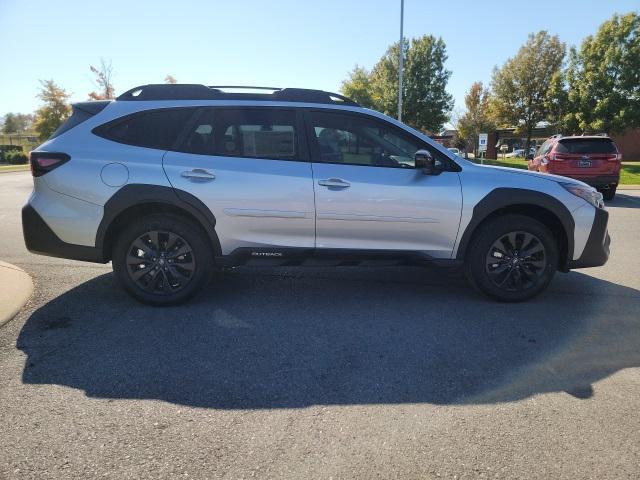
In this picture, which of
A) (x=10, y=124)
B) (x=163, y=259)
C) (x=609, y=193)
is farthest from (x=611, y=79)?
(x=10, y=124)

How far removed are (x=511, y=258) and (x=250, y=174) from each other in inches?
102

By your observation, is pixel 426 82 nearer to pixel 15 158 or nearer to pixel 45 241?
pixel 15 158

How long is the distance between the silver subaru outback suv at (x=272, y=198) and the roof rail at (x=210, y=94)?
0.01 metres

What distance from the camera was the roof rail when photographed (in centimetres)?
461

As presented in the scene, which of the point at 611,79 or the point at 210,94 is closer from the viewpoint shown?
the point at 210,94

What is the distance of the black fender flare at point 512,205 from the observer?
14.8ft

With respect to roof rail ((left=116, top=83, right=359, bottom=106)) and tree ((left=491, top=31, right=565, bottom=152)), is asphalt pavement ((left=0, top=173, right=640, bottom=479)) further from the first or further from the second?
tree ((left=491, top=31, right=565, bottom=152))

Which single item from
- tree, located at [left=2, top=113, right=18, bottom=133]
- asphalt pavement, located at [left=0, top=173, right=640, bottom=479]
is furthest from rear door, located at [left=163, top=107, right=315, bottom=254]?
tree, located at [left=2, top=113, right=18, bottom=133]

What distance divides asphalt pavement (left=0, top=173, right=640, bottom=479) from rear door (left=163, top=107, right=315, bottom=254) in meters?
0.75

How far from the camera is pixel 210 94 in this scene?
4.61m

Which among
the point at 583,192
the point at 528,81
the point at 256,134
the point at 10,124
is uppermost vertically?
the point at 528,81

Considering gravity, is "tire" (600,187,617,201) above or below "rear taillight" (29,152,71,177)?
below

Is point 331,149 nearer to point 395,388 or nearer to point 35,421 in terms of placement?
point 395,388

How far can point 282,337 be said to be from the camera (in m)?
3.91
